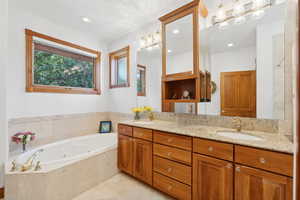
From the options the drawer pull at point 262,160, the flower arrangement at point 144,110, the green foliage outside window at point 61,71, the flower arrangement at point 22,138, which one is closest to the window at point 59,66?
the green foliage outside window at point 61,71

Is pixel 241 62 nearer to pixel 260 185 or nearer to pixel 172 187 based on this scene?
pixel 260 185

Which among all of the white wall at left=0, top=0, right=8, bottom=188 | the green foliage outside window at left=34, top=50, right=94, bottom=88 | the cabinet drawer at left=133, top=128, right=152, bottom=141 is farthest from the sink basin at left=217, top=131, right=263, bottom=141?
the green foliage outside window at left=34, top=50, right=94, bottom=88

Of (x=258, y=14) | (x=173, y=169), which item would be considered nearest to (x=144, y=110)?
(x=173, y=169)

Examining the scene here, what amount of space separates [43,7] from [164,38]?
191 centimetres

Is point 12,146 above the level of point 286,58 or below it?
below

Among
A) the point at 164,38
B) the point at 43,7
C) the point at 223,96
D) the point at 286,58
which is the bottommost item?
the point at 223,96

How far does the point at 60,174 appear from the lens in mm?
1521

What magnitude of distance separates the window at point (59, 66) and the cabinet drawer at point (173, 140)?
201cm

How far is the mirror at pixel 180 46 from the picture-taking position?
5.92 feet

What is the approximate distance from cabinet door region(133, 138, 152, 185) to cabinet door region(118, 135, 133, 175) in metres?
0.09

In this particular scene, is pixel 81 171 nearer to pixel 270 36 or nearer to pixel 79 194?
pixel 79 194

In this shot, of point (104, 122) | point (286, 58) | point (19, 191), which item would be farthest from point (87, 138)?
point (286, 58)

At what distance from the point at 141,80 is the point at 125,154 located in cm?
136

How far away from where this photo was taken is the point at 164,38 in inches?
81.0
